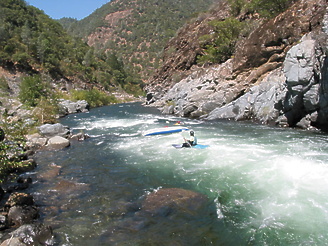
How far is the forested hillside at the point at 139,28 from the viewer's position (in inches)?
4173

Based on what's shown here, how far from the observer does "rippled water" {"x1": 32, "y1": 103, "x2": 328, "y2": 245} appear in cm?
505

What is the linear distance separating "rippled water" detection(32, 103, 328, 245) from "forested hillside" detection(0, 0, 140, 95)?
43864 mm

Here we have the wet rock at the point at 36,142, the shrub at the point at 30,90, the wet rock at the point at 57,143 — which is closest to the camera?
the wet rock at the point at 36,142

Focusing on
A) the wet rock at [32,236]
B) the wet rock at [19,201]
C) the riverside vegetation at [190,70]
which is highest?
the riverside vegetation at [190,70]

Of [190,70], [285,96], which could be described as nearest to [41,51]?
[190,70]

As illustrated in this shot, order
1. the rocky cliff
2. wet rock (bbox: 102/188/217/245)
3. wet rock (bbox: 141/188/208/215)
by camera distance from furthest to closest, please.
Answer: the rocky cliff
wet rock (bbox: 141/188/208/215)
wet rock (bbox: 102/188/217/245)

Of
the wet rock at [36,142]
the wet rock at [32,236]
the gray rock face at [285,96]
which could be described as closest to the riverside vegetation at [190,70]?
the gray rock face at [285,96]

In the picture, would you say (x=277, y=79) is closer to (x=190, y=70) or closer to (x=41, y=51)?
(x=190, y=70)

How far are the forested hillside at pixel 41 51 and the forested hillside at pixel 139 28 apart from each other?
29258 millimetres

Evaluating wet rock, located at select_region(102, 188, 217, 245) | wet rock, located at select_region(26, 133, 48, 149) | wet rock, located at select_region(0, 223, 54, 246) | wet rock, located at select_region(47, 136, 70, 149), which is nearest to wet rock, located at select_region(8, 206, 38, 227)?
wet rock, located at select_region(0, 223, 54, 246)

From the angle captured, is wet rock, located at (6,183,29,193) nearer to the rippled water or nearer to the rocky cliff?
the rippled water

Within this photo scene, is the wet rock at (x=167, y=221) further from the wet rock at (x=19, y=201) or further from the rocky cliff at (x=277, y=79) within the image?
the rocky cliff at (x=277, y=79)

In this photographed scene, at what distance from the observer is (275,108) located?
16.5 m

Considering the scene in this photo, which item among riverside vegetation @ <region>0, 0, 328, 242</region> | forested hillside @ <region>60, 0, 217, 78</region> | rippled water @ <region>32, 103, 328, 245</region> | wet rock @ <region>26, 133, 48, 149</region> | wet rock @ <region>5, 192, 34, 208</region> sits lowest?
rippled water @ <region>32, 103, 328, 245</region>
